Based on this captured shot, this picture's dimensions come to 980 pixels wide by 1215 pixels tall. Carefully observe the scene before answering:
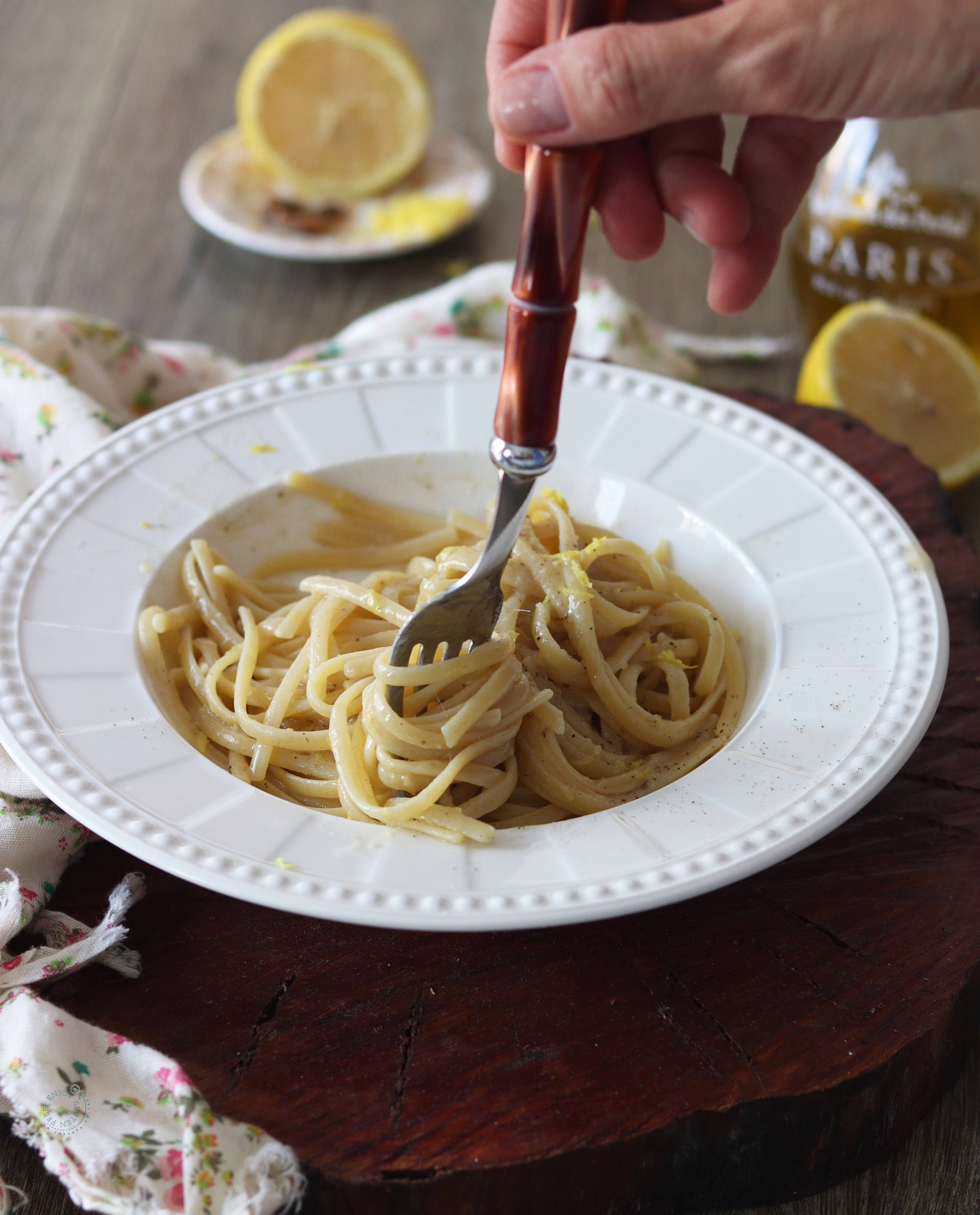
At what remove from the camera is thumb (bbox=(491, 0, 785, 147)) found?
192 centimetres

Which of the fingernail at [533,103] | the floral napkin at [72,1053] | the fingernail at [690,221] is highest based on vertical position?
the fingernail at [533,103]

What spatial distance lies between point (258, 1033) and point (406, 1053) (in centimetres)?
26

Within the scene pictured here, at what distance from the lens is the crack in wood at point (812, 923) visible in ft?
7.43

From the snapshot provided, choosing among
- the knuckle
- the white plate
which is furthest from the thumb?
the white plate

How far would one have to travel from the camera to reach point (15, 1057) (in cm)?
201

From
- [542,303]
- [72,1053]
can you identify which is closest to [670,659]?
[542,303]

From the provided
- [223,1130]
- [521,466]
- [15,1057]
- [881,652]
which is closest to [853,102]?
[521,466]

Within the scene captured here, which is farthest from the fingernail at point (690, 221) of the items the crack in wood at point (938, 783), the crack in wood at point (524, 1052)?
the crack in wood at point (524, 1052)

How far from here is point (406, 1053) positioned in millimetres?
2076

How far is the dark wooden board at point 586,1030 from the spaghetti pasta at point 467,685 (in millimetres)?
279

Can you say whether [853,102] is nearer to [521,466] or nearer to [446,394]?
[521,466]

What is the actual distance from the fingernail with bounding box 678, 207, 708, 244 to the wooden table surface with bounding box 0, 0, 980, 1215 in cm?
121

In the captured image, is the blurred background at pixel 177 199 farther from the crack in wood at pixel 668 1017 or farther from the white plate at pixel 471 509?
the crack in wood at pixel 668 1017

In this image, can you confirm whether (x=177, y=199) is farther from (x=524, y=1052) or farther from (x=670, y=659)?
(x=524, y=1052)
